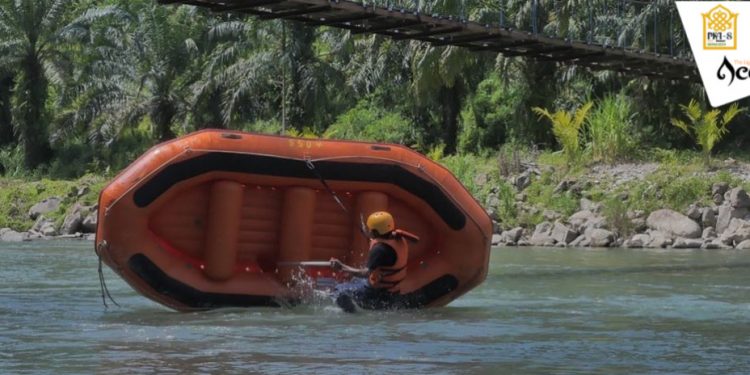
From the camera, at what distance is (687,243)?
738 inches

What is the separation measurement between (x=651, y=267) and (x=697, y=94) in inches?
304

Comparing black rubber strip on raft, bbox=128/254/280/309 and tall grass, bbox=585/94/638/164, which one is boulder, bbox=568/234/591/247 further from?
black rubber strip on raft, bbox=128/254/280/309

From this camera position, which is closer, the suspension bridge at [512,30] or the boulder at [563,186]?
the suspension bridge at [512,30]

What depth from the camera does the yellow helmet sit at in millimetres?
9891

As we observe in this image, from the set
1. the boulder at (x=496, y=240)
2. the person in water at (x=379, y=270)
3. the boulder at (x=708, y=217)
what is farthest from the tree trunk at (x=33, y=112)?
the person in water at (x=379, y=270)

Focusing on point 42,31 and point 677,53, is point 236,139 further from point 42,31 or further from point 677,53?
point 42,31

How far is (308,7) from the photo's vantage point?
13133mm

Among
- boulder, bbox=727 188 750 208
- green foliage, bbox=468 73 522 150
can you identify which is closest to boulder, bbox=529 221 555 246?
boulder, bbox=727 188 750 208

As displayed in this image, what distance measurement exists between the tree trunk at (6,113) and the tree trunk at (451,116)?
36.5 feet

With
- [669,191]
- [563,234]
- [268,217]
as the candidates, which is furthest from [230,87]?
[268,217]

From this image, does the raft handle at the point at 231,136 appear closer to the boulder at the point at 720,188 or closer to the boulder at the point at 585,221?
the boulder at the point at 585,221

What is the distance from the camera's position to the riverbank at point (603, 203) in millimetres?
19206

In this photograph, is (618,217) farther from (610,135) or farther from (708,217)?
(610,135)

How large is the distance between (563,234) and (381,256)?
9.85 metres
